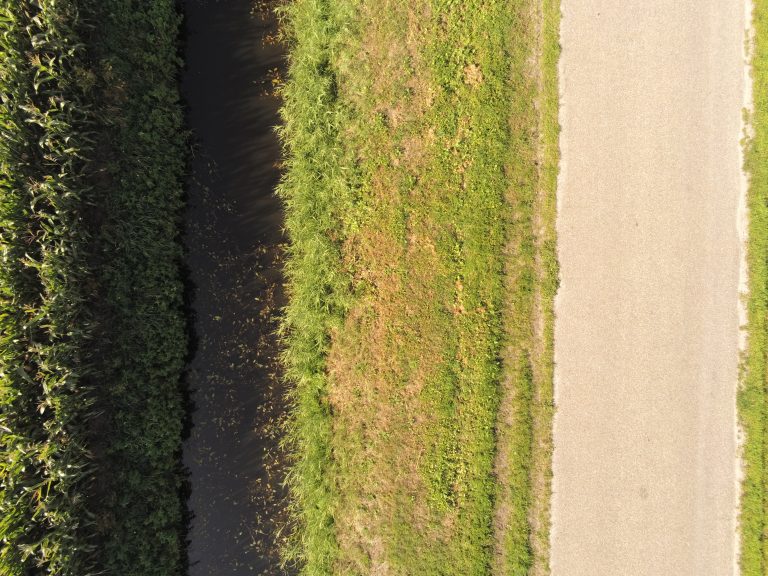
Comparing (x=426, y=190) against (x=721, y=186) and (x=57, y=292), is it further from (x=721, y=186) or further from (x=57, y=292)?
(x=57, y=292)

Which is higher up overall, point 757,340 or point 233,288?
point 233,288

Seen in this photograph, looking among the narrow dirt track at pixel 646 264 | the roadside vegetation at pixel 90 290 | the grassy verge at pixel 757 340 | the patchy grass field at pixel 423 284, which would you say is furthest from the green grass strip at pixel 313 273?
the grassy verge at pixel 757 340

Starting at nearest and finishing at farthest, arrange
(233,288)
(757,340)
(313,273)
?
(757,340) → (313,273) → (233,288)

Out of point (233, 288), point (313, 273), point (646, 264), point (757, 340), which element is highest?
point (646, 264)

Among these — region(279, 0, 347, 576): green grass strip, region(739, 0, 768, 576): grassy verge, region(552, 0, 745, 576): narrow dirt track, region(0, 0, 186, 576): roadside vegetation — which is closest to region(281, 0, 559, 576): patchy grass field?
region(279, 0, 347, 576): green grass strip

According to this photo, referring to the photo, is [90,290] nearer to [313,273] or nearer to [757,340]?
[313,273]


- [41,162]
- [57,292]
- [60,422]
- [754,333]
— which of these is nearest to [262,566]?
[60,422]

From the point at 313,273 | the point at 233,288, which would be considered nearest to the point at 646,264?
the point at 313,273
